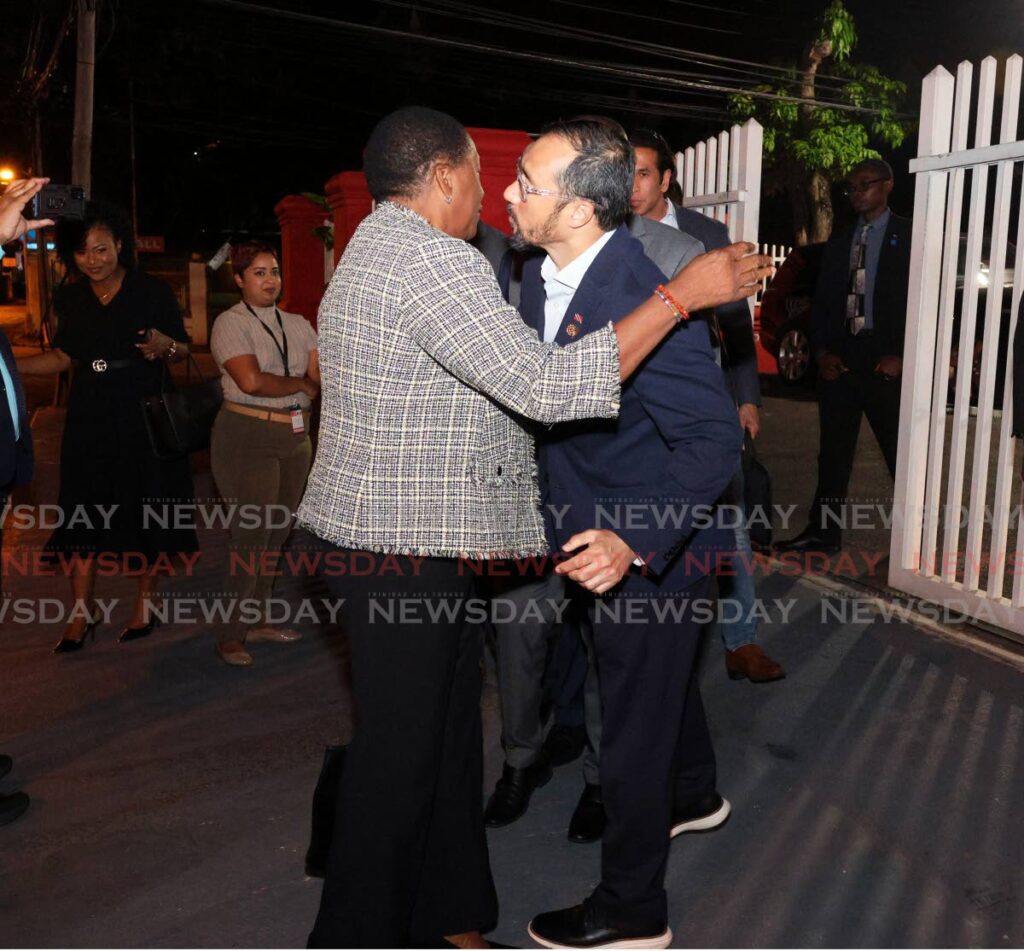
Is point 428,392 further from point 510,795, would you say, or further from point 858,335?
point 858,335

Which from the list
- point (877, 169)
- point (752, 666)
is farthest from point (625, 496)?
point (877, 169)

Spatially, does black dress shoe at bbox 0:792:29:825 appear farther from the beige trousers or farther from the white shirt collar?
the white shirt collar

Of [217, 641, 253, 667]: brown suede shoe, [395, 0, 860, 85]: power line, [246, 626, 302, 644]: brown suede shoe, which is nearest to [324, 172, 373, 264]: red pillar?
[246, 626, 302, 644]: brown suede shoe

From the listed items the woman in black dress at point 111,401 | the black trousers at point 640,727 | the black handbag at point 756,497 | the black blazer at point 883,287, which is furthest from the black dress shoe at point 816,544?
the black trousers at point 640,727

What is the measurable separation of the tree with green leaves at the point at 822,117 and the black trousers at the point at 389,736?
21206 millimetres

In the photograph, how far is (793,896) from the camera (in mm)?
3121

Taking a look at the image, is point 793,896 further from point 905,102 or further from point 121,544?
point 905,102

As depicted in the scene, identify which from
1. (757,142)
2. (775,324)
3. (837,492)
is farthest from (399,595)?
(775,324)

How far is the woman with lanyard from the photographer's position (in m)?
4.95

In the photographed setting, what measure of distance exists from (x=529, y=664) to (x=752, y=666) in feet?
4.94

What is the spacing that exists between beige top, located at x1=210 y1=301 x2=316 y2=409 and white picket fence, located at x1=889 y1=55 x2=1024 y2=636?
9.59ft

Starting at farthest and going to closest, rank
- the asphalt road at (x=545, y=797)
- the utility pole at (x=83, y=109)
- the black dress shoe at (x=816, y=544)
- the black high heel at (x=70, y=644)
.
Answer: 1. the utility pole at (x=83, y=109)
2. the black dress shoe at (x=816, y=544)
3. the black high heel at (x=70, y=644)
4. the asphalt road at (x=545, y=797)

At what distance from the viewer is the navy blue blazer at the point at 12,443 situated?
3.51 metres

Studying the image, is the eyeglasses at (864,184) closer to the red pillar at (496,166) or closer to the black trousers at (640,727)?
the red pillar at (496,166)
